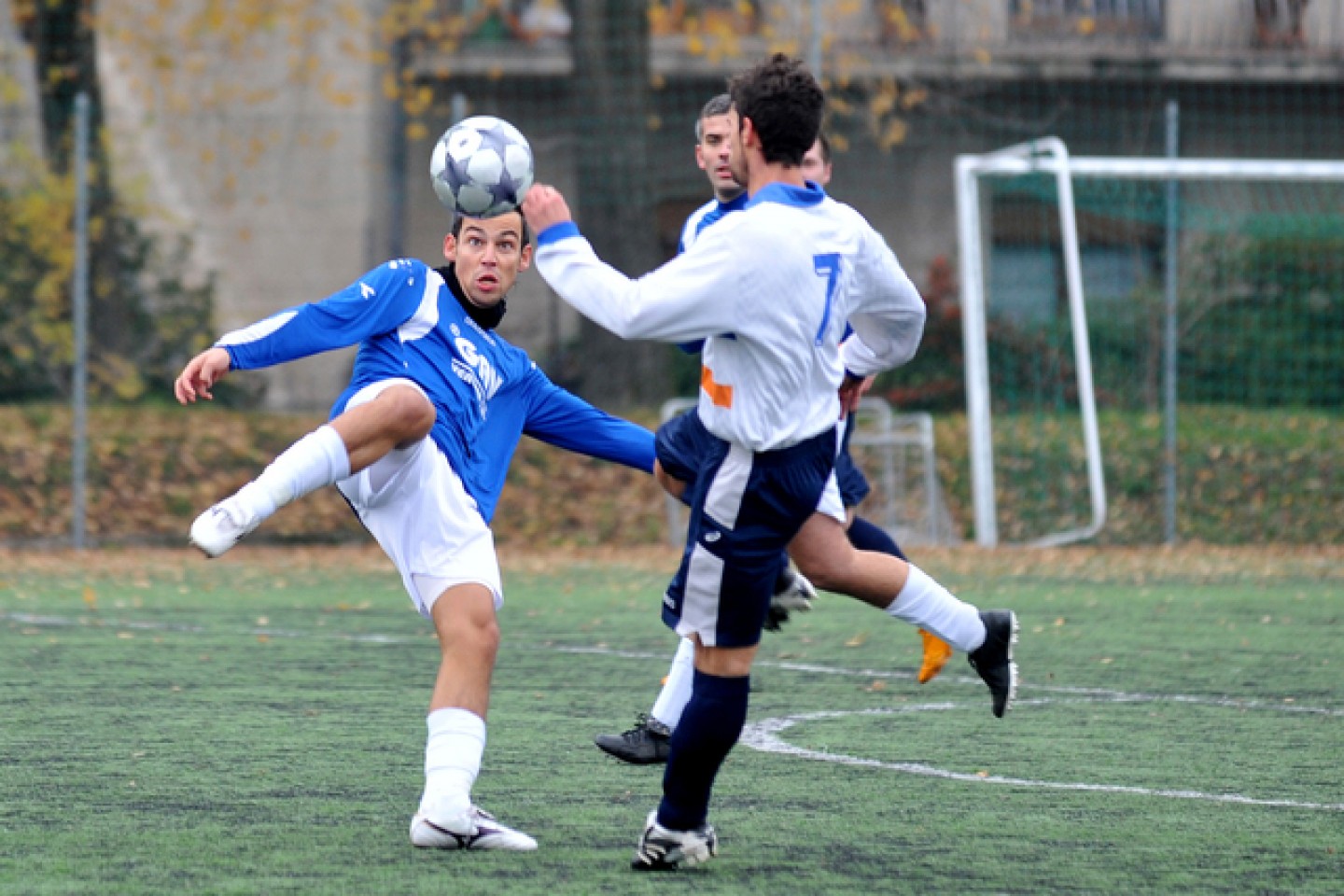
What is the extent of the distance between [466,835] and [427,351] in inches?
47.2

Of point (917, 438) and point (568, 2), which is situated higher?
point (568, 2)

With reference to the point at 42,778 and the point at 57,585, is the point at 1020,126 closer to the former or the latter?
the point at 57,585

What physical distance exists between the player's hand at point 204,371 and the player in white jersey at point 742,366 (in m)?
0.90

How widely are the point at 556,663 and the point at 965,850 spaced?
3687 millimetres

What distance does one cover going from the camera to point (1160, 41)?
19469 millimetres

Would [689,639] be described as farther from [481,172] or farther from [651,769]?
[481,172]

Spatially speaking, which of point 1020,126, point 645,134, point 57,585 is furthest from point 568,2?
point 57,585

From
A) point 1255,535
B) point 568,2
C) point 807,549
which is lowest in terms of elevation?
point 1255,535

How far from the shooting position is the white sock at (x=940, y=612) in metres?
5.29

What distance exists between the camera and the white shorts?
179 inches

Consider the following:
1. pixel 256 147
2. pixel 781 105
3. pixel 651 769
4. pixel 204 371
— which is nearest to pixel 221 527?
pixel 204 371

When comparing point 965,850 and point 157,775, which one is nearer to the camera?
point 965,850

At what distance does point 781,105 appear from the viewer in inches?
160

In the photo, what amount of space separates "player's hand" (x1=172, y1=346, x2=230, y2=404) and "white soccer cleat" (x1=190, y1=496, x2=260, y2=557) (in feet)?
1.16
